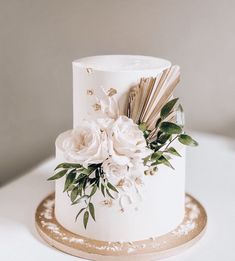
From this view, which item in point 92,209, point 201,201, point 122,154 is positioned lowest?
point 201,201

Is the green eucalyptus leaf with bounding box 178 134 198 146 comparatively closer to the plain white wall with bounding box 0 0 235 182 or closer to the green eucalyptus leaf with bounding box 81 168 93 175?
the green eucalyptus leaf with bounding box 81 168 93 175

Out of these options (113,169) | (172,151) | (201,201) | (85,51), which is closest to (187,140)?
(172,151)

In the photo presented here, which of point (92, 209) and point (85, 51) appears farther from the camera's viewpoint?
point (85, 51)

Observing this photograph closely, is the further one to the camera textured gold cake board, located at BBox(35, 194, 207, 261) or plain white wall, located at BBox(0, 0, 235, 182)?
plain white wall, located at BBox(0, 0, 235, 182)

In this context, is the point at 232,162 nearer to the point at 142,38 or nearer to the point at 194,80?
the point at 194,80

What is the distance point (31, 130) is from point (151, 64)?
804 mm

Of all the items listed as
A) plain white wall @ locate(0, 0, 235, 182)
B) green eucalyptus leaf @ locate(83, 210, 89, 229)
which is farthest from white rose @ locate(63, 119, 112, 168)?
plain white wall @ locate(0, 0, 235, 182)

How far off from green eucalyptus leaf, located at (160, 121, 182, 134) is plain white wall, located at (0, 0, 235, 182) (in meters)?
0.68

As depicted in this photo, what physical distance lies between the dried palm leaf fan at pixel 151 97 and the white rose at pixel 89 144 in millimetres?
72

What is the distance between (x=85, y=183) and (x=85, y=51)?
778 millimetres

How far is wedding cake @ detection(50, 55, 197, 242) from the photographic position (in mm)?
890

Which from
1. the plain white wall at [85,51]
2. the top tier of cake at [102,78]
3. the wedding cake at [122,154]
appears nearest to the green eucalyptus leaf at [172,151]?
the wedding cake at [122,154]

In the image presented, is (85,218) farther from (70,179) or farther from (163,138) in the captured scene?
(163,138)

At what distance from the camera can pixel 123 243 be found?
37.9 inches
